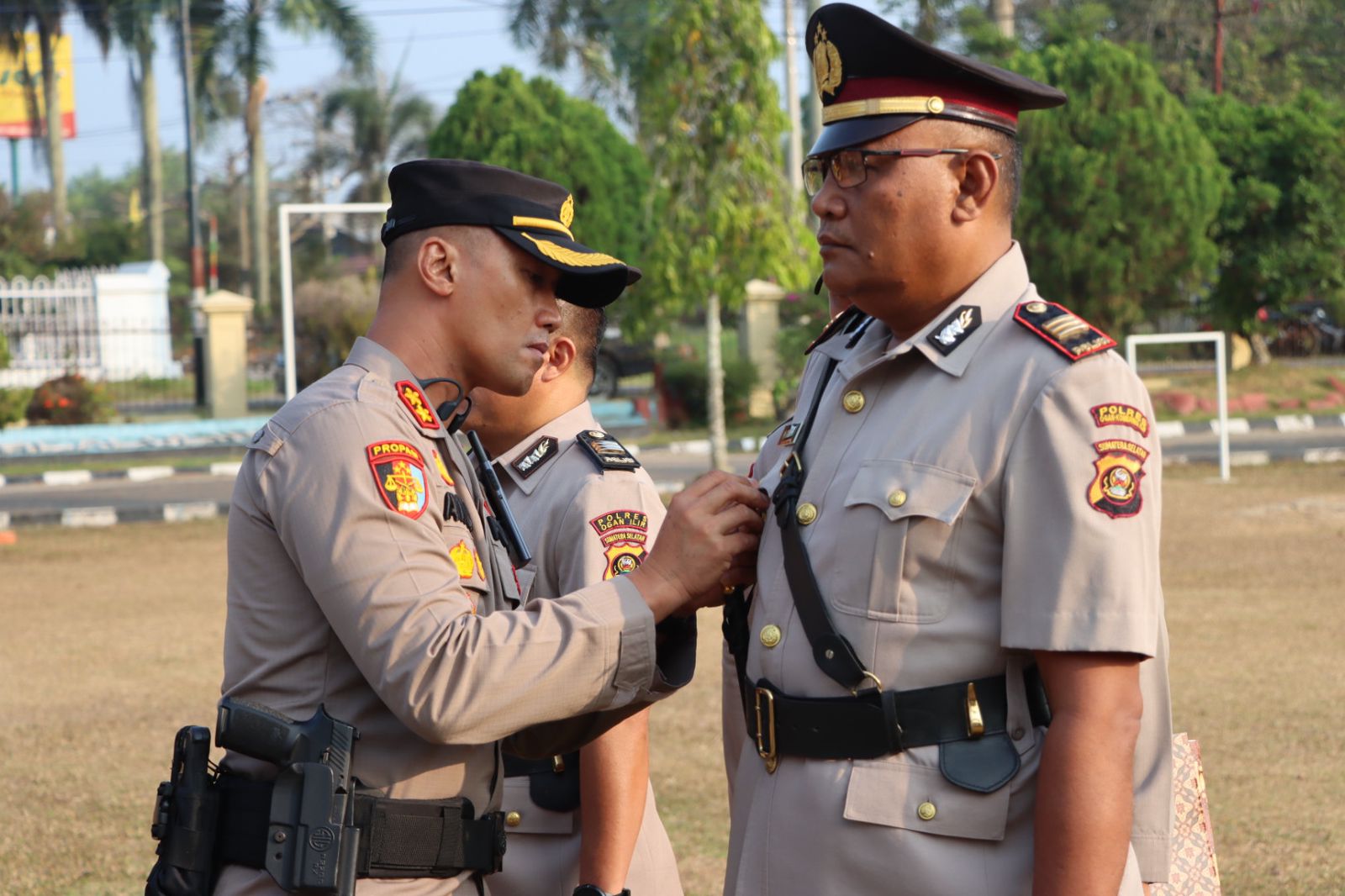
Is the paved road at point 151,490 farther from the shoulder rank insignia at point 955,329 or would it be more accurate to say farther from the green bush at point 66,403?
the shoulder rank insignia at point 955,329

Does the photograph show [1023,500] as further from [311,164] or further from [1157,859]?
[311,164]

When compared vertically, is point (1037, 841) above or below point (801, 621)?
below

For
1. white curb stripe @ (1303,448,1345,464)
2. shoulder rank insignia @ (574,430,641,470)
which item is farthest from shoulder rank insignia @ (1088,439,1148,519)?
white curb stripe @ (1303,448,1345,464)

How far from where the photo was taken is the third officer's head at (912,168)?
2.08 metres

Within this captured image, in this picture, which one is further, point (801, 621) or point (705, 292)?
point (705, 292)

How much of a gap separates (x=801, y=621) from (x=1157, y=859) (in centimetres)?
56

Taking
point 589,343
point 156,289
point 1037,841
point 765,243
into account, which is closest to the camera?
point 1037,841

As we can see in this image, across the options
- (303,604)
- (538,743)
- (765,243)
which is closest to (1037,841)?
(538,743)

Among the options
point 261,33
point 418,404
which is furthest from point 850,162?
point 261,33

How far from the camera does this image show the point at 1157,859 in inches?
79.4

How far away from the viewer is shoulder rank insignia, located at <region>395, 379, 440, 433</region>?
2217mm

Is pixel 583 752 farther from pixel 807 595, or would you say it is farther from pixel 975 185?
pixel 975 185

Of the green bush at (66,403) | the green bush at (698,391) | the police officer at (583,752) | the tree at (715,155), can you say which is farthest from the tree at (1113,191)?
the police officer at (583,752)

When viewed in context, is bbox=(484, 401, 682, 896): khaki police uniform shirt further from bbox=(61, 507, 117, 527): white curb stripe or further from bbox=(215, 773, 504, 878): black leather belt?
bbox=(61, 507, 117, 527): white curb stripe
